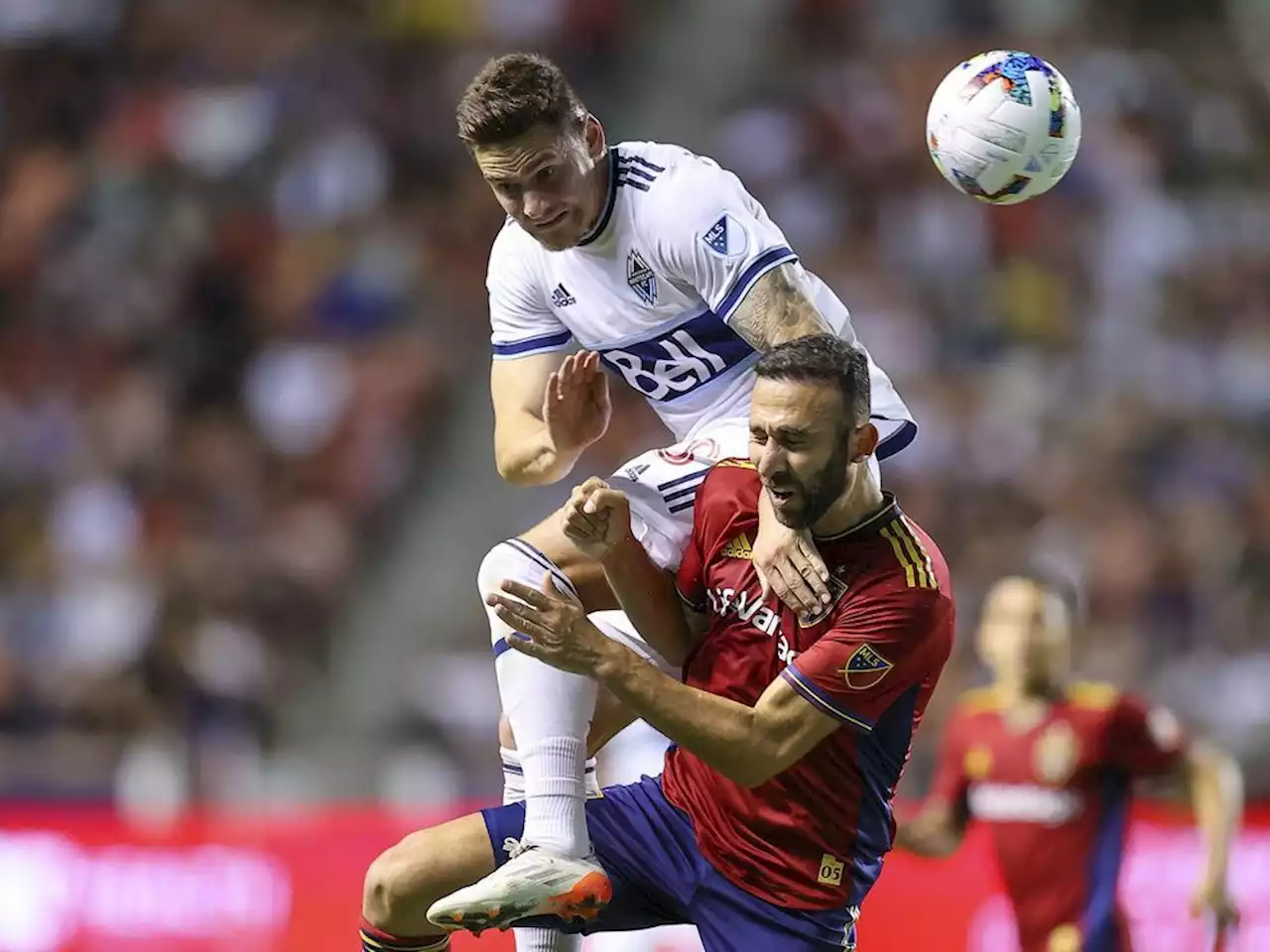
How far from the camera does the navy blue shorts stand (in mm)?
4914

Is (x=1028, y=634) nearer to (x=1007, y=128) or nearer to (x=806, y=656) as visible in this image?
(x=1007, y=128)

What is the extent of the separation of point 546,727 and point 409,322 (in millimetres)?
7996

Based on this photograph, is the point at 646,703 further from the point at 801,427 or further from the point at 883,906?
the point at 883,906

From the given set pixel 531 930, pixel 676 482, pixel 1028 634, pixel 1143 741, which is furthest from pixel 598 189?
pixel 1143 741

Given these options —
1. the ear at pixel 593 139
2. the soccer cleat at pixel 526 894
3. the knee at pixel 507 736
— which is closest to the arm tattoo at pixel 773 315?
the ear at pixel 593 139

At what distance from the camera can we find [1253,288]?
12.6m

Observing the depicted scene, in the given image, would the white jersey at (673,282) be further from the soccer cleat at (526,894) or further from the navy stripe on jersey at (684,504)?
the soccer cleat at (526,894)

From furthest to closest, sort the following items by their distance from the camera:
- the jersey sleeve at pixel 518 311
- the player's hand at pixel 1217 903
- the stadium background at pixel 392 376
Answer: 1. the stadium background at pixel 392 376
2. the player's hand at pixel 1217 903
3. the jersey sleeve at pixel 518 311

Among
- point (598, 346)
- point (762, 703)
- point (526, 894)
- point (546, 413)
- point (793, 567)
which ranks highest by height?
point (598, 346)

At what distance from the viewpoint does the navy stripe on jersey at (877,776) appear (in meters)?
4.96

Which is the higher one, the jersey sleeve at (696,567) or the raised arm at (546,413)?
the raised arm at (546,413)

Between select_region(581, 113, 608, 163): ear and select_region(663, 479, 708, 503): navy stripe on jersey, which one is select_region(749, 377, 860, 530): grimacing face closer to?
select_region(663, 479, 708, 503): navy stripe on jersey

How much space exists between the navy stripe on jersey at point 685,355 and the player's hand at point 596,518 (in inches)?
22.4

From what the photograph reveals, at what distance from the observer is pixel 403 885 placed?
196 inches
